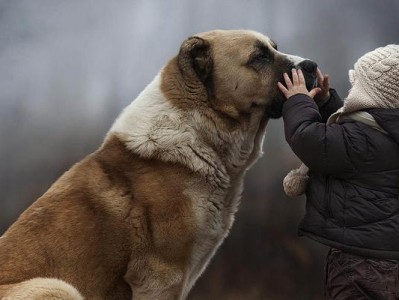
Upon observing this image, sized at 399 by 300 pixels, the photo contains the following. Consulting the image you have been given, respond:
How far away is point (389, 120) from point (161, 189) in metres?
0.99

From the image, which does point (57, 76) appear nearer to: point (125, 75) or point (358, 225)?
point (125, 75)

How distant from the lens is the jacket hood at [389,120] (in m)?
2.08

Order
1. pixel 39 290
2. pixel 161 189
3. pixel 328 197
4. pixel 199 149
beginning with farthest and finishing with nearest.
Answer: pixel 199 149 < pixel 161 189 < pixel 328 197 < pixel 39 290

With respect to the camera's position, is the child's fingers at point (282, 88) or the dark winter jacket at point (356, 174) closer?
the dark winter jacket at point (356, 174)

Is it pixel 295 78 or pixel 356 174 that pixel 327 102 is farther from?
pixel 356 174

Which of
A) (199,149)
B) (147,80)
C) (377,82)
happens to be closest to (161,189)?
(199,149)

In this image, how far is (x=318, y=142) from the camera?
2.09 metres

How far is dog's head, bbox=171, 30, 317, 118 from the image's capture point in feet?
8.25

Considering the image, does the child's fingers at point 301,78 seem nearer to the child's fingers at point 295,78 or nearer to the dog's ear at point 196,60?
the child's fingers at point 295,78

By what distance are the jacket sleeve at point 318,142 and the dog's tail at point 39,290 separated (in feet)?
3.58

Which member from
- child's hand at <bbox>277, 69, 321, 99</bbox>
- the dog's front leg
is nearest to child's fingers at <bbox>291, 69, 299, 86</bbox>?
child's hand at <bbox>277, 69, 321, 99</bbox>

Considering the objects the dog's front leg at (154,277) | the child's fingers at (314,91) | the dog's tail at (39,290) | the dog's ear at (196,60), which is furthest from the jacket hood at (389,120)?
the dog's tail at (39,290)

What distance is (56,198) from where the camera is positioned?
2.39m

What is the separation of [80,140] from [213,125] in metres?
1.89
